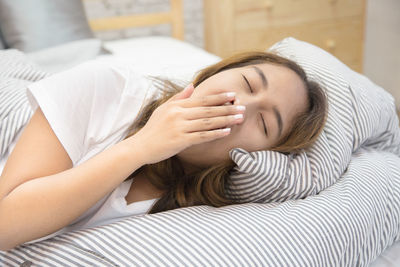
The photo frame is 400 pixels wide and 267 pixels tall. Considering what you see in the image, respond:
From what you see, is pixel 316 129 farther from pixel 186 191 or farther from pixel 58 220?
pixel 58 220

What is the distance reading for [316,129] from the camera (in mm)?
985

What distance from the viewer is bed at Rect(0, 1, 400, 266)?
0.70 meters

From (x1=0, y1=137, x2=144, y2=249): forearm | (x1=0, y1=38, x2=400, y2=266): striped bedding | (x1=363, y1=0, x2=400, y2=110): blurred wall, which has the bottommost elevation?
(x1=363, y1=0, x2=400, y2=110): blurred wall

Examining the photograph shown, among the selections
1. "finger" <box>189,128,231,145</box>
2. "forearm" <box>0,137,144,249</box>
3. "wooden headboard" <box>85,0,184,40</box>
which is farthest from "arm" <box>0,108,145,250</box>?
"wooden headboard" <box>85,0,184,40</box>

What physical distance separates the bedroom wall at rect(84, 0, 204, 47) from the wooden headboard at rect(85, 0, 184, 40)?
32 millimetres

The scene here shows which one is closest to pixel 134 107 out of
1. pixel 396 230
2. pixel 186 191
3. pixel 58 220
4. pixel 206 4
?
pixel 186 191

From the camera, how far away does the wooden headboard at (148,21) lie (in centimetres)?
245

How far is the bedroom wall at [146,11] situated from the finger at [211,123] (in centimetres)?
187

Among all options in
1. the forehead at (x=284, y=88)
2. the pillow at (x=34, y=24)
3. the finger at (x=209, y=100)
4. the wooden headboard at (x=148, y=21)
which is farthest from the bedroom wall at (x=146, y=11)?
the finger at (x=209, y=100)

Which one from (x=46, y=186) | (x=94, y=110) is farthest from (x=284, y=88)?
(x=46, y=186)

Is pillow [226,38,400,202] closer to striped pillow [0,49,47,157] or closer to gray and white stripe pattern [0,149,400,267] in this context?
gray and white stripe pattern [0,149,400,267]

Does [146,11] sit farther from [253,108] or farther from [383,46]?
[253,108]

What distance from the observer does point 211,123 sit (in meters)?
0.79

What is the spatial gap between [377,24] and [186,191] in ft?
8.07
